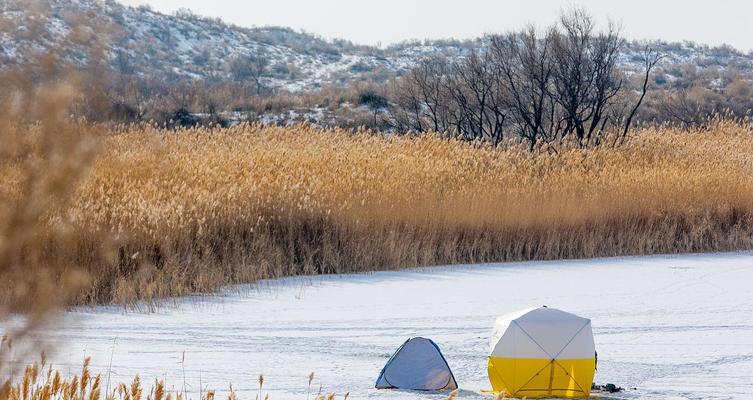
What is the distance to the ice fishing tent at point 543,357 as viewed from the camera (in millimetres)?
5852

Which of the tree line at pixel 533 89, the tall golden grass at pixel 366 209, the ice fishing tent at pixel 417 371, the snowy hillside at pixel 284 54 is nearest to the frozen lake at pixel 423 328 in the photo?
the ice fishing tent at pixel 417 371

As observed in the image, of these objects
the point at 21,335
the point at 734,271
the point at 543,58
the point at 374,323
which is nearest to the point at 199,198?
the point at 374,323

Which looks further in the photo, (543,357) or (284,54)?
(284,54)

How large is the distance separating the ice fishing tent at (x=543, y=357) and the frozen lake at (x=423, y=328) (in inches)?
8.6

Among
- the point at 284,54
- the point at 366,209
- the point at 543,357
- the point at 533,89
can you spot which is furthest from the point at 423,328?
the point at 284,54

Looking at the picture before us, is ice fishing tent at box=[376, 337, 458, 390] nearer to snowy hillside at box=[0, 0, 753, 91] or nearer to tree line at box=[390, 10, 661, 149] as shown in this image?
tree line at box=[390, 10, 661, 149]

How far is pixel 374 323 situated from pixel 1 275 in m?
5.51

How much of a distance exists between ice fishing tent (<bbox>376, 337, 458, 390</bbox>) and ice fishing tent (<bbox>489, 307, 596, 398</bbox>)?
282mm

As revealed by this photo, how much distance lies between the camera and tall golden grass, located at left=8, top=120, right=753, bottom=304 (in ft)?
33.2

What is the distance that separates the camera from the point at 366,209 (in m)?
12.1

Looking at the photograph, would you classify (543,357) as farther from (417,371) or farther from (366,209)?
(366,209)

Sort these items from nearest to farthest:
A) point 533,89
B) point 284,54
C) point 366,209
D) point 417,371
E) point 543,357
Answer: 1. point 543,357
2. point 417,371
3. point 366,209
4. point 533,89
5. point 284,54

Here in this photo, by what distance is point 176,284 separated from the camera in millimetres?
9711

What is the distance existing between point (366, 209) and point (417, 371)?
6120 millimetres
